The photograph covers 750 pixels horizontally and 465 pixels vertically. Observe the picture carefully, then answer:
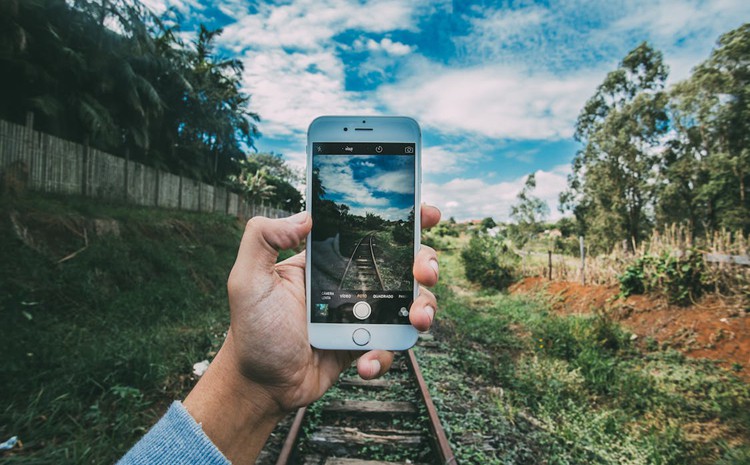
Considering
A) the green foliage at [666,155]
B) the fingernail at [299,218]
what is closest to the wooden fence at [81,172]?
the fingernail at [299,218]

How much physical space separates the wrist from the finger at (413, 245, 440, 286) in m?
1.00

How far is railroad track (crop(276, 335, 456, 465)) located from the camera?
10.3ft

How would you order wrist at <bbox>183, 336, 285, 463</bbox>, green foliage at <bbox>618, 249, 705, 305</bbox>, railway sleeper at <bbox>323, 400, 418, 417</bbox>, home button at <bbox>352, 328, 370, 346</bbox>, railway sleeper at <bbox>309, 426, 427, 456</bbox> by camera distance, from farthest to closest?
green foliage at <bbox>618, 249, 705, 305</bbox>, railway sleeper at <bbox>323, 400, 418, 417</bbox>, railway sleeper at <bbox>309, 426, 427, 456</bbox>, home button at <bbox>352, 328, 370, 346</bbox>, wrist at <bbox>183, 336, 285, 463</bbox>

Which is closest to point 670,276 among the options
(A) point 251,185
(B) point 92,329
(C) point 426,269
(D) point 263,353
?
(C) point 426,269

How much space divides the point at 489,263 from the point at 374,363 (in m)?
13.6

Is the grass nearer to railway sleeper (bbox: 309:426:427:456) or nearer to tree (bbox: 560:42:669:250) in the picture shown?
railway sleeper (bbox: 309:426:427:456)

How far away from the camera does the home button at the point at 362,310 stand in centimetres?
192

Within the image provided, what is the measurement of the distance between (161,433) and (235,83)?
33817mm

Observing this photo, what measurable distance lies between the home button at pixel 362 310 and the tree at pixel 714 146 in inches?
920

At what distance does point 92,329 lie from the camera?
534 centimetres

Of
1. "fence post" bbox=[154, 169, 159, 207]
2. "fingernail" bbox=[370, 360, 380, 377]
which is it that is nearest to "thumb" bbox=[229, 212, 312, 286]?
"fingernail" bbox=[370, 360, 380, 377]

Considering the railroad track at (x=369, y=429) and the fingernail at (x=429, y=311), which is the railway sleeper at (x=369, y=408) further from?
the fingernail at (x=429, y=311)

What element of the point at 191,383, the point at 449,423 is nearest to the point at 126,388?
the point at 191,383

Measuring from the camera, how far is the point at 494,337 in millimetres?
7215
